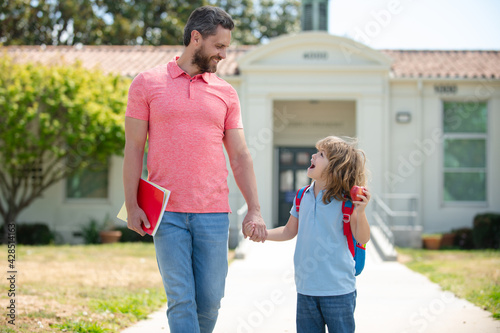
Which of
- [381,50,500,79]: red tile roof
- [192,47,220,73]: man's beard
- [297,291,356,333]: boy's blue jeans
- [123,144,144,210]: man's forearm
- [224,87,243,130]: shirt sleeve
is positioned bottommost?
[297,291,356,333]: boy's blue jeans

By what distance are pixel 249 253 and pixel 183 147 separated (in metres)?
7.64

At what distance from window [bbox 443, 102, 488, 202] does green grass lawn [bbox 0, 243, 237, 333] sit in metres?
8.15

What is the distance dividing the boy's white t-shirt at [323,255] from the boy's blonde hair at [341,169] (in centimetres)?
7

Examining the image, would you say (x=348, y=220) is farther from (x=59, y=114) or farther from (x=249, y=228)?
(x=59, y=114)

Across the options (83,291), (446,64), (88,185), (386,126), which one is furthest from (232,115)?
(446,64)

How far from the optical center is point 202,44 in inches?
129

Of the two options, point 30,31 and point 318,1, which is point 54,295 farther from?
point 30,31

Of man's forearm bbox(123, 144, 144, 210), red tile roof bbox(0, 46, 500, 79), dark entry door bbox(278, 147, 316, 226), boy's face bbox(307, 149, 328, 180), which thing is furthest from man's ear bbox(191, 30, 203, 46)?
dark entry door bbox(278, 147, 316, 226)

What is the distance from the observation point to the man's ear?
326 cm

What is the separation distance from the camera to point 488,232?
1270cm

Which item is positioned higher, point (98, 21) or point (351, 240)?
point (98, 21)

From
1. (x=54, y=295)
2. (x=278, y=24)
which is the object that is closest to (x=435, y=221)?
(x=54, y=295)

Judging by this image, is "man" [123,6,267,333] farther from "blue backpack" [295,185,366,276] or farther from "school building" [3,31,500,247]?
"school building" [3,31,500,247]

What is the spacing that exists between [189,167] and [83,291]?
3969mm
